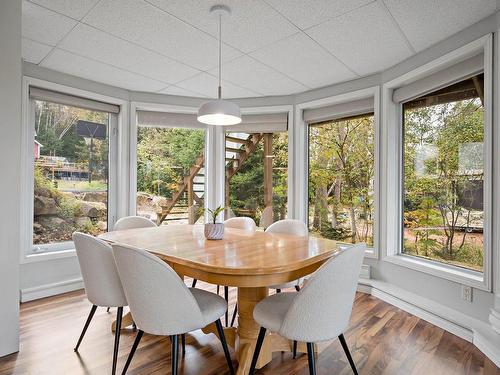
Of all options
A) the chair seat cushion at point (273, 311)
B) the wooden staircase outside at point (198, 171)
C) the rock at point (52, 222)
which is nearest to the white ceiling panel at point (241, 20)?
the wooden staircase outside at point (198, 171)

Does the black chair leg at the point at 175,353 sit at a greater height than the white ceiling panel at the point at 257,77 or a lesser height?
lesser

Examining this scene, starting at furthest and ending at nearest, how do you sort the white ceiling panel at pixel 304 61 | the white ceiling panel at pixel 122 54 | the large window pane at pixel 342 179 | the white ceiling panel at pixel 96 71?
the large window pane at pixel 342 179 → the white ceiling panel at pixel 96 71 → the white ceiling panel at pixel 304 61 → the white ceiling panel at pixel 122 54

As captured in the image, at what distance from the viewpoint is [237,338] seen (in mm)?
2115

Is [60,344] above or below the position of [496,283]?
below

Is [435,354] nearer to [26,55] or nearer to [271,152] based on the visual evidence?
[271,152]

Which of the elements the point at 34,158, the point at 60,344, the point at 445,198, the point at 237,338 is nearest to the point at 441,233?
the point at 445,198

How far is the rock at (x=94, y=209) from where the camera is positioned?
3.72 metres

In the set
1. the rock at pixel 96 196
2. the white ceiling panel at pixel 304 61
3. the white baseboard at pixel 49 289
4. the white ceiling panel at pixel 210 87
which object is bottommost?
the white baseboard at pixel 49 289

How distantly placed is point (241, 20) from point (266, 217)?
2693 millimetres

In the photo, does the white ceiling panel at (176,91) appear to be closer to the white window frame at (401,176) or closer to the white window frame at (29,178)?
the white window frame at (29,178)

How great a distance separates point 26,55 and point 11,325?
2428 mm

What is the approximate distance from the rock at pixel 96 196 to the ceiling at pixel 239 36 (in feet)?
4.46

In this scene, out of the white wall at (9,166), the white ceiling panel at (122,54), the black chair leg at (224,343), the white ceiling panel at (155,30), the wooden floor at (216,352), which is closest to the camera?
the black chair leg at (224,343)

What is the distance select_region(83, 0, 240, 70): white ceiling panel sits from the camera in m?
2.18
